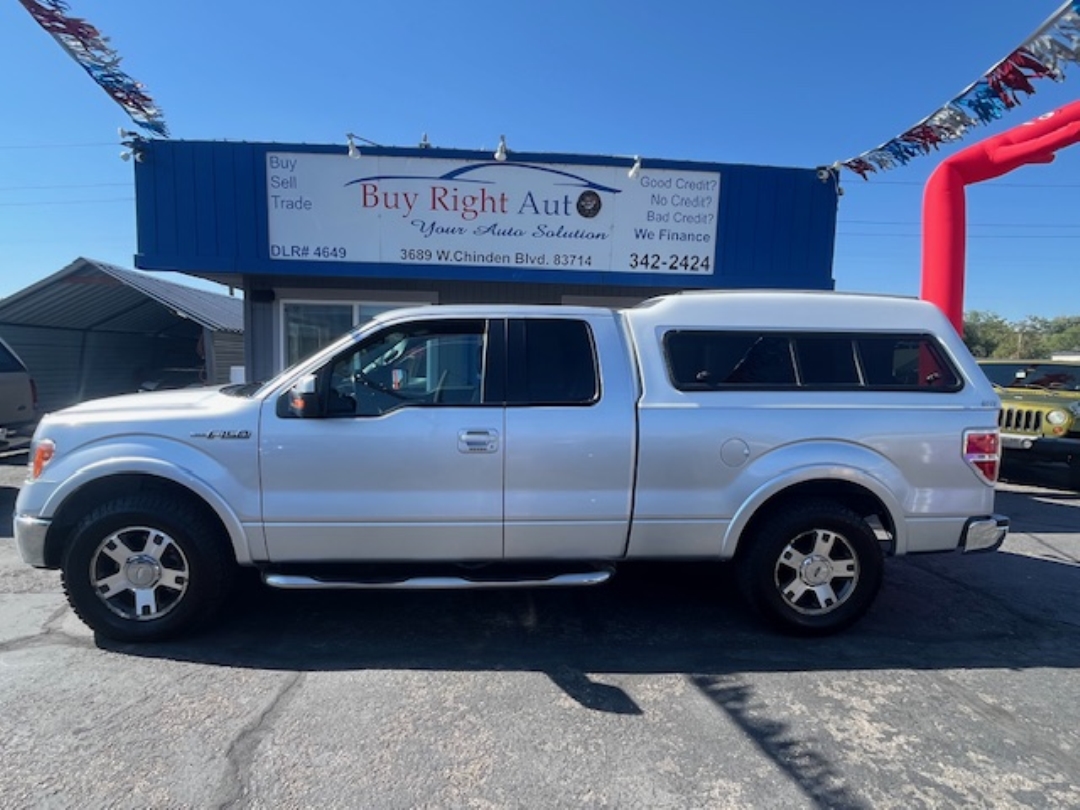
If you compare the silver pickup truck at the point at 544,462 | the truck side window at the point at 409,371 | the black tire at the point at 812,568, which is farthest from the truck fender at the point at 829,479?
the truck side window at the point at 409,371

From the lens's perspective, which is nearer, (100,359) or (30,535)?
(30,535)

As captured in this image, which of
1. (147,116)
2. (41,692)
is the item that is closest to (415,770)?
(41,692)

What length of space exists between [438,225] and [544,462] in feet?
17.3

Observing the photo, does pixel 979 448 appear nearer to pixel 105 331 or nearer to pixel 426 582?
pixel 426 582

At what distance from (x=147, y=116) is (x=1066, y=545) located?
1086cm

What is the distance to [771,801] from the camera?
2.38 meters

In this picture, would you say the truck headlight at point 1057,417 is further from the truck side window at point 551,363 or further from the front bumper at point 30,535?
the front bumper at point 30,535

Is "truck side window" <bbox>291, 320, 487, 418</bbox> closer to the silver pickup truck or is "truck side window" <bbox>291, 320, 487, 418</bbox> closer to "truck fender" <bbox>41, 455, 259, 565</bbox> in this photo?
the silver pickup truck

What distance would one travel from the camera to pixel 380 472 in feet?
11.4

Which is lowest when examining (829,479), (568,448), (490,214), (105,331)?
(829,479)

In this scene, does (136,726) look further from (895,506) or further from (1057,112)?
(1057,112)

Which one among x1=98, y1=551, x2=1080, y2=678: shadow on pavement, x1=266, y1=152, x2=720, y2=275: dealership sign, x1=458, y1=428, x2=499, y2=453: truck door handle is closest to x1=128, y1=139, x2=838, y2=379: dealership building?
x1=266, y1=152, x2=720, y2=275: dealership sign

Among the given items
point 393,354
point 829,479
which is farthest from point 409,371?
point 829,479

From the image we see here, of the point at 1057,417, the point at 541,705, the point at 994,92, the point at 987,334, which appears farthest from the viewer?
the point at 987,334
